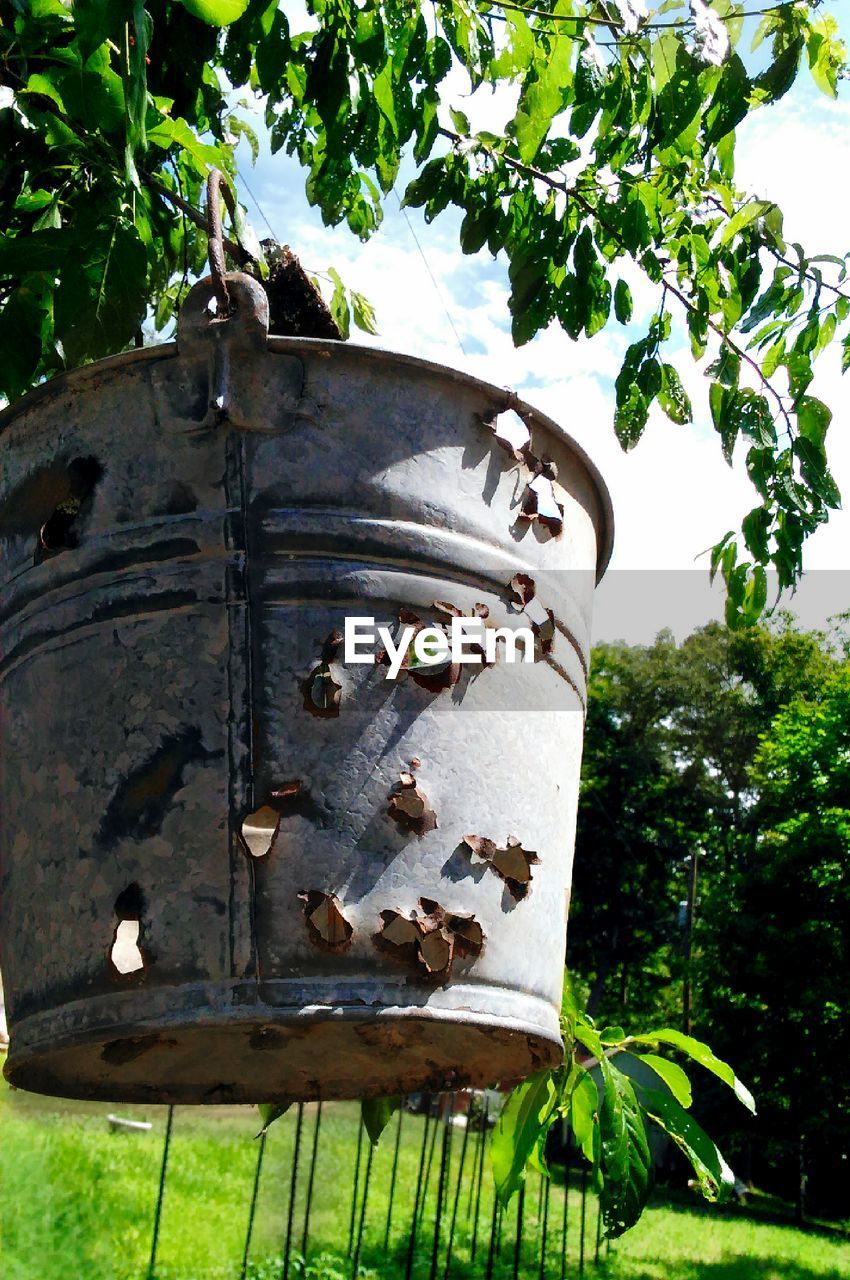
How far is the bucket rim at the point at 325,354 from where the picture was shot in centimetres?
108

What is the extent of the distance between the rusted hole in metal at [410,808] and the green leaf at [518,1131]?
2.59 feet

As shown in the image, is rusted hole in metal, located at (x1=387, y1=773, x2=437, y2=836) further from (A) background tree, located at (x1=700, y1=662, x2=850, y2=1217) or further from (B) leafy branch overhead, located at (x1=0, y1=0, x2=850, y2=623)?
(A) background tree, located at (x1=700, y1=662, x2=850, y2=1217)

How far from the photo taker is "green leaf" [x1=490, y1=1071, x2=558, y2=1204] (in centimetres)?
170

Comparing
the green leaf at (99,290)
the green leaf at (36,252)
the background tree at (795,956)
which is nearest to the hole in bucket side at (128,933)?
the green leaf at (99,290)

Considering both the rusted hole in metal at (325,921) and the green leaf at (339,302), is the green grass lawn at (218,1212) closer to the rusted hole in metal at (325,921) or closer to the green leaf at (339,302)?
the green leaf at (339,302)

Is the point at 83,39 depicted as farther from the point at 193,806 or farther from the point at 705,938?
the point at 705,938

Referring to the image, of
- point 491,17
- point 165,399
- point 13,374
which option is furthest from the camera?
point 491,17

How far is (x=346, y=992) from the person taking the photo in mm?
970

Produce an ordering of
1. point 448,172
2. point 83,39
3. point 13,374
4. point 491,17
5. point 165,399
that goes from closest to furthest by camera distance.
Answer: point 83,39 < point 165,399 < point 13,374 < point 491,17 < point 448,172

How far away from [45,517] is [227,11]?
1.72 ft

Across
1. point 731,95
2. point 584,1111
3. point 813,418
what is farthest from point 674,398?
point 584,1111

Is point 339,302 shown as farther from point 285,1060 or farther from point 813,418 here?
point 285,1060

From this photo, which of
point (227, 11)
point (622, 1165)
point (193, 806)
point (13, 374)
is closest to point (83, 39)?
point (227, 11)

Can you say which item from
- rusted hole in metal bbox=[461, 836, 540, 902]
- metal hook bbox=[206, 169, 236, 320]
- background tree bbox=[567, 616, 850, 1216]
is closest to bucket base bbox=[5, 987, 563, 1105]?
rusted hole in metal bbox=[461, 836, 540, 902]
